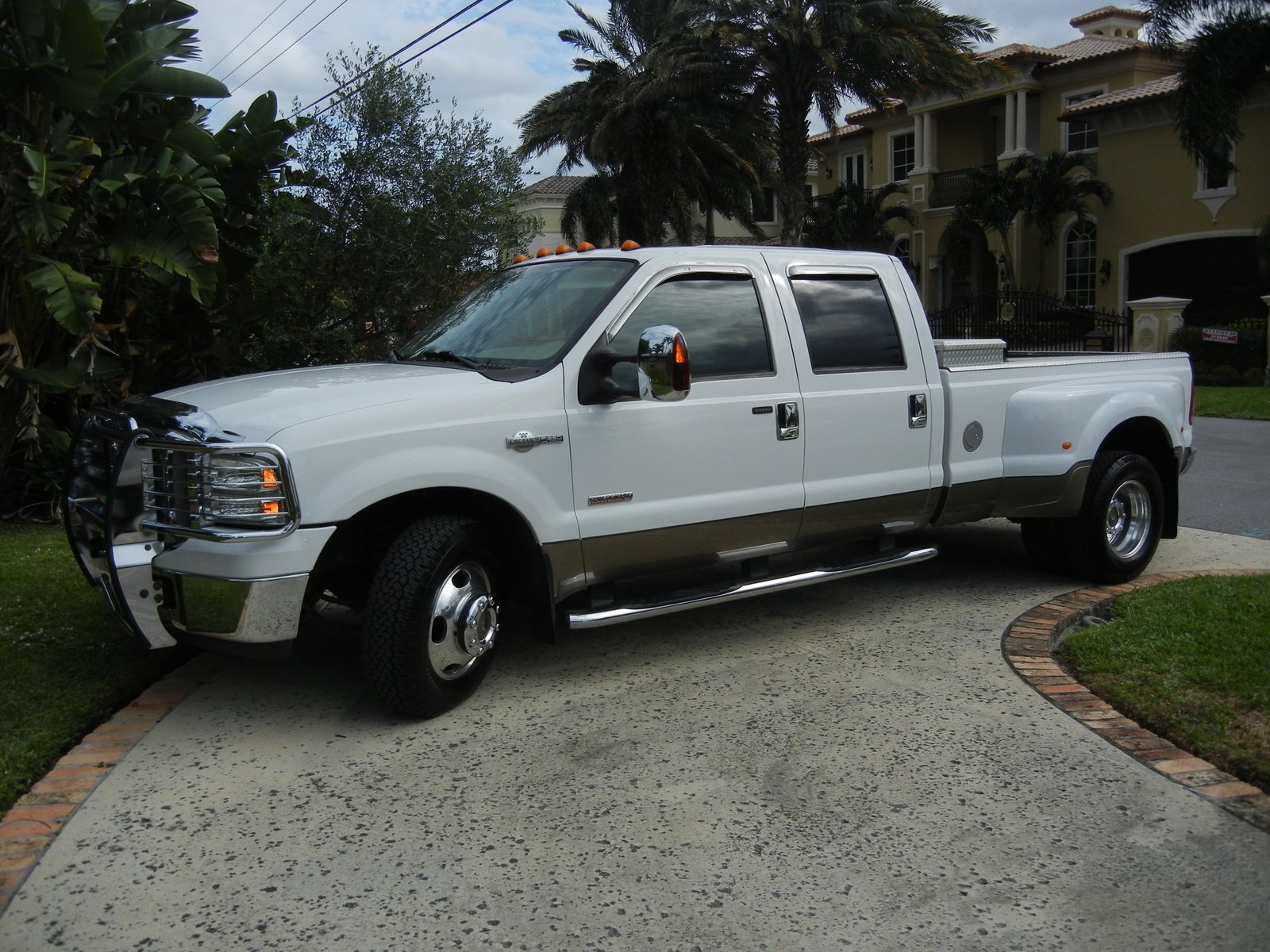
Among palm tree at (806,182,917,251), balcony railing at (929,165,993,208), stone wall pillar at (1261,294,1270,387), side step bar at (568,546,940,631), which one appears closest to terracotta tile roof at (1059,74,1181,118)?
balcony railing at (929,165,993,208)

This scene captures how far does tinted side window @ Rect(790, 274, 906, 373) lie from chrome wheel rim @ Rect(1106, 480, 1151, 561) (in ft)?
6.25

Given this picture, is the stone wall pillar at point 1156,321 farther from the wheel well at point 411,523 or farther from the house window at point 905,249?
the wheel well at point 411,523

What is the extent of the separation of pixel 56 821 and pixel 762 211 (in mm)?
29789

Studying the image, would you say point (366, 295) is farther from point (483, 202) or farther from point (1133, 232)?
point (1133, 232)

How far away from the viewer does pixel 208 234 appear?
8570 mm

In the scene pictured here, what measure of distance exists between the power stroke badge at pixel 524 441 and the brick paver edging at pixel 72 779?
1.93 m

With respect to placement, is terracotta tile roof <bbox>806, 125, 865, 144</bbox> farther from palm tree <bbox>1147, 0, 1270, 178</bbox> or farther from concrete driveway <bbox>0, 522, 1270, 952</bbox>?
concrete driveway <bbox>0, 522, 1270, 952</bbox>

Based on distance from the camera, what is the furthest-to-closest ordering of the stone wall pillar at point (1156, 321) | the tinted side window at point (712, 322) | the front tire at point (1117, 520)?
the stone wall pillar at point (1156, 321) < the front tire at point (1117, 520) < the tinted side window at point (712, 322)

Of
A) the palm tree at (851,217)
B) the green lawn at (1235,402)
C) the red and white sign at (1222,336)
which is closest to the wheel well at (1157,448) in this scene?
the green lawn at (1235,402)

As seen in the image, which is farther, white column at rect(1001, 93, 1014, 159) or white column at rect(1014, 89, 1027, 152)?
white column at rect(1001, 93, 1014, 159)

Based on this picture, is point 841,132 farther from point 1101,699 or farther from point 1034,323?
point 1101,699

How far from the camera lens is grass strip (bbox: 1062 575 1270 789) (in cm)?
459

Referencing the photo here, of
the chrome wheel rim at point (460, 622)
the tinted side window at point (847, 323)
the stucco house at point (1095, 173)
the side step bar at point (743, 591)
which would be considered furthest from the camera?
the stucco house at point (1095, 173)

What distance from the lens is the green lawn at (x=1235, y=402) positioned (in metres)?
18.3
